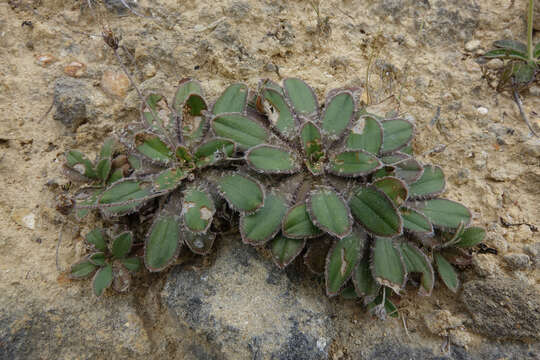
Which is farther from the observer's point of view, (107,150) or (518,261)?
(107,150)

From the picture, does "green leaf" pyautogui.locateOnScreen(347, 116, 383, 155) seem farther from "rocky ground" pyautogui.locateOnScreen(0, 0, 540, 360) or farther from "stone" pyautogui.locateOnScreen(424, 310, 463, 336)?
"stone" pyautogui.locateOnScreen(424, 310, 463, 336)

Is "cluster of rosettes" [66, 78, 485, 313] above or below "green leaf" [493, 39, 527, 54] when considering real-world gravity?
below

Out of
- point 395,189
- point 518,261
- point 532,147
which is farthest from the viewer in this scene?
point 532,147

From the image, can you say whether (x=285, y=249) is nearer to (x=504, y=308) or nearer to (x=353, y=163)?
(x=353, y=163)

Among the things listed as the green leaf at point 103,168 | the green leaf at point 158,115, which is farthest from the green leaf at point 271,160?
the green leaf at point 103,168

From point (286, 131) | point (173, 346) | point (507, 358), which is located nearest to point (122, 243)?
point (173, 346)

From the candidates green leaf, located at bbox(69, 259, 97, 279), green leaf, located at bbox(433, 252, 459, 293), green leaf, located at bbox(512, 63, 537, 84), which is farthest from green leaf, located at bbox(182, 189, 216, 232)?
green leaf, located at bbox(512, 63, 537, 84)

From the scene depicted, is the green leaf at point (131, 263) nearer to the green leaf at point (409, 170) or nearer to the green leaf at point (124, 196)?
the green leaf at point (124, 196)

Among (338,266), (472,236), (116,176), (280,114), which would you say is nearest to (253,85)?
(280,114)
